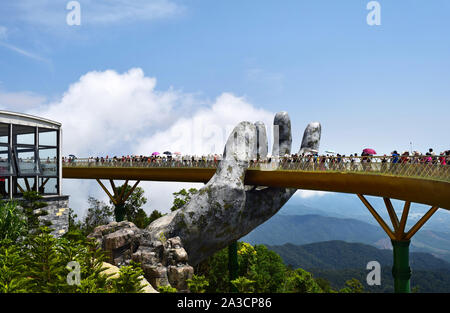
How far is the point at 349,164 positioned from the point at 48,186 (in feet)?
70.6

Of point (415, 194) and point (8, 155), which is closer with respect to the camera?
point (415, 194)

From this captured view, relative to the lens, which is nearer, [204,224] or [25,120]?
[204,224]

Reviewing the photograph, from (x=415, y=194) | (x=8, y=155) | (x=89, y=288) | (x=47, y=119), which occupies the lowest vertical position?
(x=89, y=288)

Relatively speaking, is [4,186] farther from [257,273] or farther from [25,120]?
[257,273]

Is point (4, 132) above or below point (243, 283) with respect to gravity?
above

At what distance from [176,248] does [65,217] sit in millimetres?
10917

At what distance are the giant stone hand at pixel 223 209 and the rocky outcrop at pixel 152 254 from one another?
1097mm

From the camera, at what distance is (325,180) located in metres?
21.0

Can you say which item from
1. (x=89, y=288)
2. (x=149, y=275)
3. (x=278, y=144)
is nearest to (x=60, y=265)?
(x=89, y=288)

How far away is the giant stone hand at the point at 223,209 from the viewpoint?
926 inches

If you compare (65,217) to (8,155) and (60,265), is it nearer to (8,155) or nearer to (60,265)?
(8,155)

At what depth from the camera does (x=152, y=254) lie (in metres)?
20.1

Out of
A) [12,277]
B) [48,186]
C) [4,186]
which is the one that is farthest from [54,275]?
[48,186]
